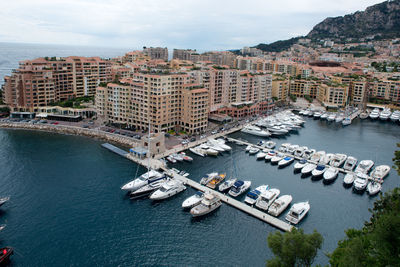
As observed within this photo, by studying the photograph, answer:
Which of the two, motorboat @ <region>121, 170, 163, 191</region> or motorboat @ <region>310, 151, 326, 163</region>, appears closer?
motorboat @ <region>121, 170, 163, 191</region>

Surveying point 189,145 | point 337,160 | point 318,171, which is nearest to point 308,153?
point 337,160

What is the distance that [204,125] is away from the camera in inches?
3302

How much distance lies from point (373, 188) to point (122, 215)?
42089 mm

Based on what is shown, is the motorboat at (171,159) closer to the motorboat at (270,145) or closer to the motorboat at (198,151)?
the motorboat at (198,151)

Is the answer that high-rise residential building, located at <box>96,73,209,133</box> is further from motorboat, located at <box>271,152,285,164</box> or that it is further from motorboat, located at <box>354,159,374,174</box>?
motorboat, located at <box>354,159,374,174</box>

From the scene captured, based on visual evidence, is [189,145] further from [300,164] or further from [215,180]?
[300,164]

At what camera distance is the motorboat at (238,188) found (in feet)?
168

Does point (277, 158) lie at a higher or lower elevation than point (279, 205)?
higher

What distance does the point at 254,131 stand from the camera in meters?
85.9

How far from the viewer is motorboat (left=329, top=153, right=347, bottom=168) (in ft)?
210

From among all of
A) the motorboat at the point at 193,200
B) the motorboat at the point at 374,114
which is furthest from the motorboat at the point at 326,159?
the motorboat at the point at 374,114

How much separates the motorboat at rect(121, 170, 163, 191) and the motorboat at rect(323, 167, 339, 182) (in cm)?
3067

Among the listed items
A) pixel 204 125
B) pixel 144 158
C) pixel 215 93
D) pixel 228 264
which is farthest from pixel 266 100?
pixel 228 264

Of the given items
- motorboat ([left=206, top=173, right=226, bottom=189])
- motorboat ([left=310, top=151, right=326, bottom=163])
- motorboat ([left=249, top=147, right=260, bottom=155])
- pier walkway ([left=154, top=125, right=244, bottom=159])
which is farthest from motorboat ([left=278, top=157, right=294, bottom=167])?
pier walkway ([left=154, top=125, right=244, bottom=159])
